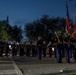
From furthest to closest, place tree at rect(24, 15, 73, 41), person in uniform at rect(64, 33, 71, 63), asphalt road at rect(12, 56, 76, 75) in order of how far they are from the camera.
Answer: tree at rect(24, 15, 73, 41) → person in uniform at rect(64, 33, 71, 63) → asphalt road at rect(12, 56, 76, 75)

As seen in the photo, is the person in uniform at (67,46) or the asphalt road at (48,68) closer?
Result: the asphalt road at (48,68)

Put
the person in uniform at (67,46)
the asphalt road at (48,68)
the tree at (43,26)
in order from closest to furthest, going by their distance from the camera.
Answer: the asphalt road at (48,68), the person in uniform at (67,46), the tree at (43,26)

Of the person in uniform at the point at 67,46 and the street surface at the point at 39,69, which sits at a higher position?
the person in uniform at the point at 67,46

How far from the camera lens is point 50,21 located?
7906 cm

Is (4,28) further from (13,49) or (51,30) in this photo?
(13,49)

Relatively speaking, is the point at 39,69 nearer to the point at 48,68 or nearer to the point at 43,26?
the point at 48,68

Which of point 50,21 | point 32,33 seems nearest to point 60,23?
point 50,21

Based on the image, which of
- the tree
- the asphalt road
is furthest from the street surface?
the tree

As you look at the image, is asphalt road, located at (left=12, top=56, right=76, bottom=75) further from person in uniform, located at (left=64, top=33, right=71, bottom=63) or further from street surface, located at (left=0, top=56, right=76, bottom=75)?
person in uniform, located at (left=64, top=33, right=71, bottom=63)

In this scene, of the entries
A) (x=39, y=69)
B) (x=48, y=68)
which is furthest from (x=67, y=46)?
(x=39, y=69)

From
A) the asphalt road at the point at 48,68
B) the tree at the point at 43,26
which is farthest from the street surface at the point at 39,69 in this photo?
the tree at the point at 43,26

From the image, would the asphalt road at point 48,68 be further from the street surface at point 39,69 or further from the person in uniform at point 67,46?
the person in uniform at point 67,46

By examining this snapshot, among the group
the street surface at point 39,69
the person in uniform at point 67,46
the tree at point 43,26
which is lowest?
the street surface at point 39,69

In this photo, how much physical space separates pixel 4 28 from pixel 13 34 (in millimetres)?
8421
